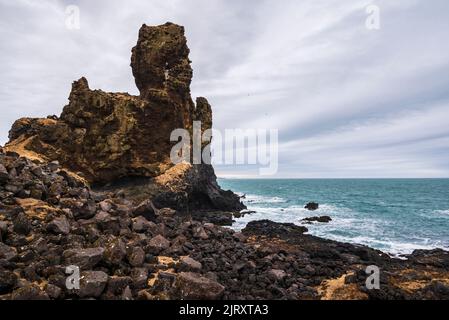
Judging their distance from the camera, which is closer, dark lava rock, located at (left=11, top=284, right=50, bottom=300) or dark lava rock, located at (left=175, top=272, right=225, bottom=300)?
dark lava rock, located at (left=11, top=284, right=50, bottom=300)

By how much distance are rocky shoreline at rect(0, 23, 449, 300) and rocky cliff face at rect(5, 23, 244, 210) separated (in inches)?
4.6

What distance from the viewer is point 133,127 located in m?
33.8

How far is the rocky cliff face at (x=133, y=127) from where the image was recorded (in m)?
30.6

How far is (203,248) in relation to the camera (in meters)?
17.9

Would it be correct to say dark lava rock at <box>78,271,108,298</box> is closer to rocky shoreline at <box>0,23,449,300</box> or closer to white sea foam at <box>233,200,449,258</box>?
rocky shoreline at <box>0,23,449,300</box>

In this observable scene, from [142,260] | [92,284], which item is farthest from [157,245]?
[92,284]

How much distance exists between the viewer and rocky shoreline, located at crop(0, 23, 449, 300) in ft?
36.1

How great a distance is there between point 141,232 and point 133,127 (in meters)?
18.5

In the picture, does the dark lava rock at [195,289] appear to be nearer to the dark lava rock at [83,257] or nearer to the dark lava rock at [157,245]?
the dark lava rock at [83,257]

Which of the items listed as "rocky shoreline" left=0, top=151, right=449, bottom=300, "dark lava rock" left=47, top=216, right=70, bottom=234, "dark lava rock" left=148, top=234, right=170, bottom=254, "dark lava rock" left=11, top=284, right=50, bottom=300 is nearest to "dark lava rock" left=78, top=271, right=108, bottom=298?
"rocky shoreline" left=0, top=151, right=449, bottom=300

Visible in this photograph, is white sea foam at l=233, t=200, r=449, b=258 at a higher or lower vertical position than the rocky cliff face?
lower
